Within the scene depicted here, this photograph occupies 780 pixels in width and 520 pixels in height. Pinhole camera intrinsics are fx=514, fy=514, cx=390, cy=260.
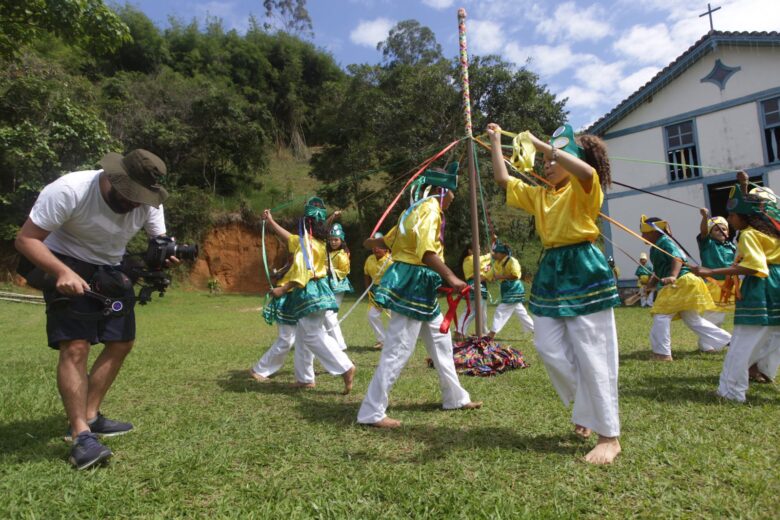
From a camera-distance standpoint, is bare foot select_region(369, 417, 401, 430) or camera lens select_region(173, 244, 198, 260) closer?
camera lens select_region(173, 244, 198, 260)

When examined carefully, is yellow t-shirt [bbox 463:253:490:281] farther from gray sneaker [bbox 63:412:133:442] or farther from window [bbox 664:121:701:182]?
window [bbox 664:121:701:182]

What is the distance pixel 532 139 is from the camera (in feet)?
9.86

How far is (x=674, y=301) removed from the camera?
6.27m

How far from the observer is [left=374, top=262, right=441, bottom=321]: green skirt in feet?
12.3

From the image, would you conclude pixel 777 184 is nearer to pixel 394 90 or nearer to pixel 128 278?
pixel 394 90

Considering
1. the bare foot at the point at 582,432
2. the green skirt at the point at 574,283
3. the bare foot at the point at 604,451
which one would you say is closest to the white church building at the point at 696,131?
the bare foot at the point at 582,432

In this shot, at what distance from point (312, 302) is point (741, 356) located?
3.61 metres

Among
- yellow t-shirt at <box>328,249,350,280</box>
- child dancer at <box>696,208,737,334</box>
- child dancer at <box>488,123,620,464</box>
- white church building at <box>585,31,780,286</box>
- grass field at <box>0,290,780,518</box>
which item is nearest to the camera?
grass field at <box>0,290,780,518</box>

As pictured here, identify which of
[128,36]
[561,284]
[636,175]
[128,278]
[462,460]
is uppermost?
[128,36]

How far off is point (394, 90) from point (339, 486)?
19.7 metres

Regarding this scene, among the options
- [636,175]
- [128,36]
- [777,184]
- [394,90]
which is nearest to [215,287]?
[394,90]

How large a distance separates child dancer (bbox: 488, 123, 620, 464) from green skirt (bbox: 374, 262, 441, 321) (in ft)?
2.64

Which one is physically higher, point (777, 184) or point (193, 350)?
point (777, 184)

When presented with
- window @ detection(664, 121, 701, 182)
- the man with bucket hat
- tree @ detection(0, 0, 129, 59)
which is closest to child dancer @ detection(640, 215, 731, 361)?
the man with bucket hat
